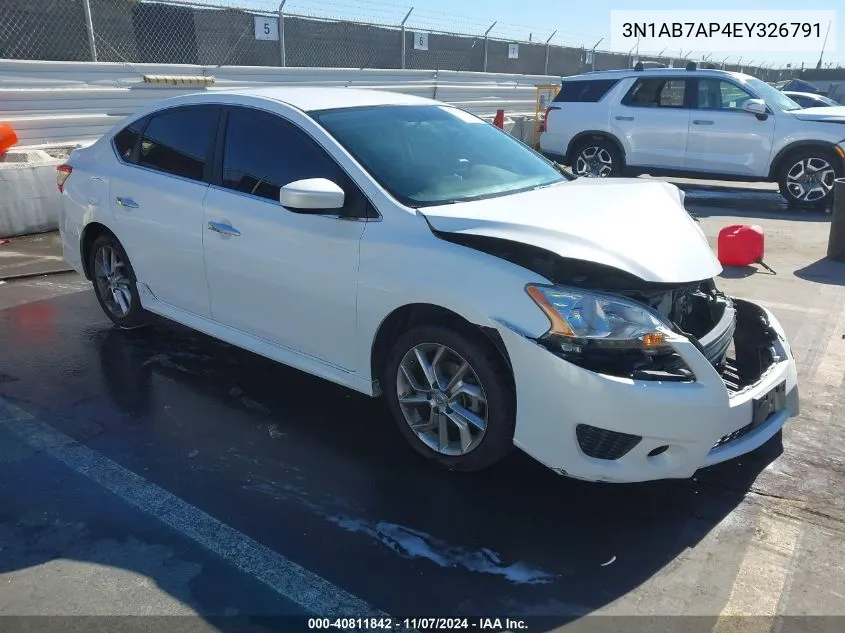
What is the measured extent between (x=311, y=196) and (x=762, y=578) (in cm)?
246

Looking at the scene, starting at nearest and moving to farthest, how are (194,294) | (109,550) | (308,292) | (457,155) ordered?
(109,550)
(308,292)
(457,155)
(194,294)

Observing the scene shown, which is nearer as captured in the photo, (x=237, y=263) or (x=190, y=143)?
(x=237, y=263)

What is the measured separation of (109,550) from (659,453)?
88.6 inches

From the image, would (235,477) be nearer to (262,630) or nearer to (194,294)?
(262,630)

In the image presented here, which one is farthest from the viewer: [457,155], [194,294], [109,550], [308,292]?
[194,294]

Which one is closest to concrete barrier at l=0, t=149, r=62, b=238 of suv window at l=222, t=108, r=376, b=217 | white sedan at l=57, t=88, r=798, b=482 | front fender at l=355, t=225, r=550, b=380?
white sedan at l=57, t=88, r=798, b=482

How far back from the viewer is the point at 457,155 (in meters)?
4.14

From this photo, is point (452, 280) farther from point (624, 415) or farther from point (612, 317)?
point (624, 415)

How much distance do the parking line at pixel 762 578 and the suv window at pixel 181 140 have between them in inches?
138

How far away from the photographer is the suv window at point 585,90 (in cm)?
1209

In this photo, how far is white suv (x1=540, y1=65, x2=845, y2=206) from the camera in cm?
1048

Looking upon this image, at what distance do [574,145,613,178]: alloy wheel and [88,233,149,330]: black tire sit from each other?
8592 mm

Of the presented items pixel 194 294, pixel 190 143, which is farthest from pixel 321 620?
pixel 190 143

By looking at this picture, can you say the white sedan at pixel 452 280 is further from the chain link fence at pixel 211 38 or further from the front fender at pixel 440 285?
the chain link fence at pixel 211 38
